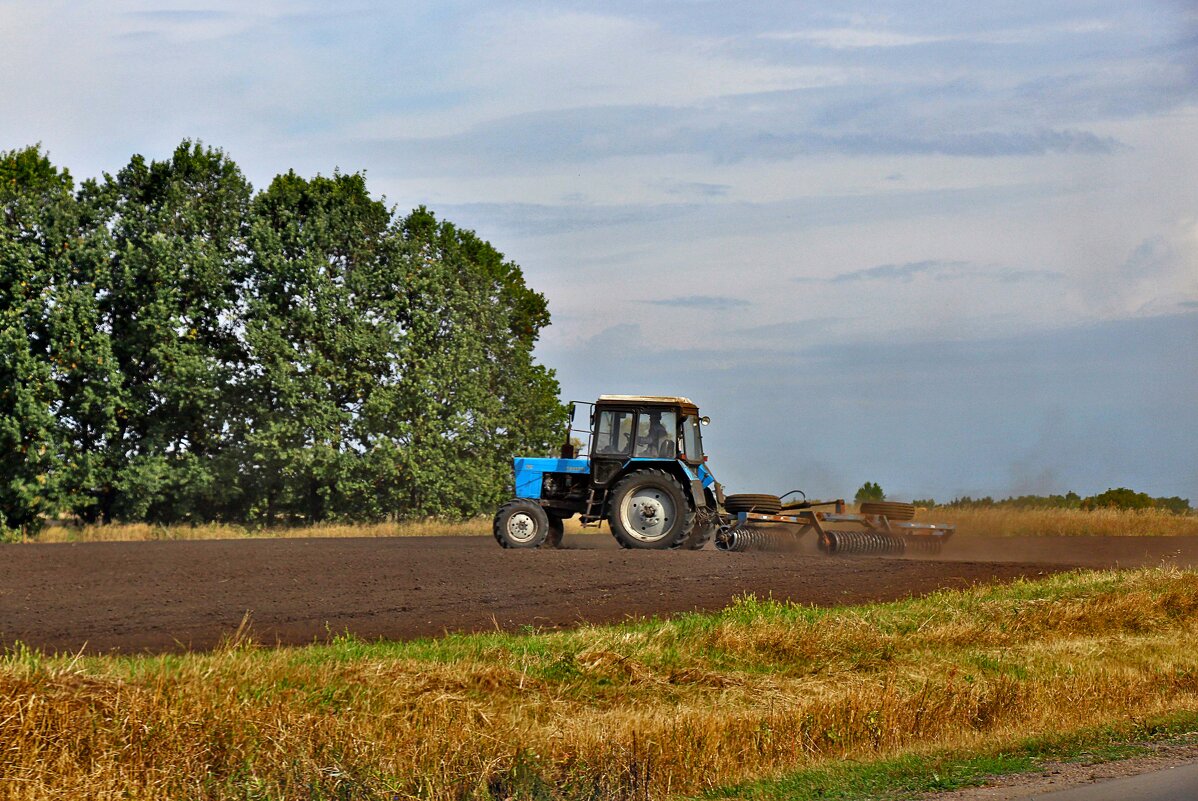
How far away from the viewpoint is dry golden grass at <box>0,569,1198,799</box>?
8.09m

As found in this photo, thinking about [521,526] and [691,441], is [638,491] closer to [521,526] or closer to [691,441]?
[691,441]

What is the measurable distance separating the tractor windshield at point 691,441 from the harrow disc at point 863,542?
3.84 m

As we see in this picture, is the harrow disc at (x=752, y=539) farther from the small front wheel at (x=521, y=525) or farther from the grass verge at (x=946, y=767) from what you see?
the grass verge at (x=946, y=767)

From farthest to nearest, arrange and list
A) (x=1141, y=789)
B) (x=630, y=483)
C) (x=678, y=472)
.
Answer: (x=678, y=472)
(x=630, y=483)
(x=1141, y=789)

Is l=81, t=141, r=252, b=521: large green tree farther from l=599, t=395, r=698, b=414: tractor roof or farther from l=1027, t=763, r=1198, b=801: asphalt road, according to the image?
l=1027, t=763, r=1198, b=801: asphalt road

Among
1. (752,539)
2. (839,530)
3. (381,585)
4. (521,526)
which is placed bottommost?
(381,585)

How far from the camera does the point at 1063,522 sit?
1540 inches

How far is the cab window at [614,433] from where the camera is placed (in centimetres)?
2595

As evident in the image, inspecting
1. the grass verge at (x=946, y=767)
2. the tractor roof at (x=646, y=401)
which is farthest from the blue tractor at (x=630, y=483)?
the grass verge at (x=946, y=767)

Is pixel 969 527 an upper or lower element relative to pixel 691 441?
lower

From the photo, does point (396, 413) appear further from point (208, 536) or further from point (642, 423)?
point (642, 423)


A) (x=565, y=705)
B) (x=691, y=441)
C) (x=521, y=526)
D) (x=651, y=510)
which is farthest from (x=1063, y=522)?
(x=565, y=705)

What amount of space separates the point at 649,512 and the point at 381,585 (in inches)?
270

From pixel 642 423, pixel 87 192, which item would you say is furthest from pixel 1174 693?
pixel 87 192
